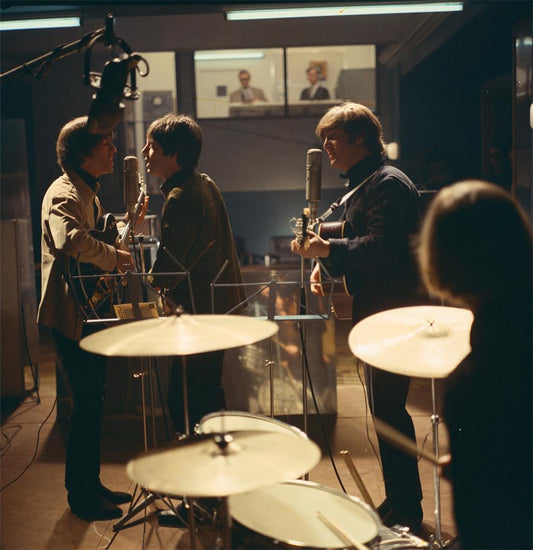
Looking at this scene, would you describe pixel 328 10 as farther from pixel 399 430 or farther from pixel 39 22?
pixel 399 430

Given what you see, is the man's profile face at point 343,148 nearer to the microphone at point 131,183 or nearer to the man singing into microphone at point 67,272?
the microphone at point 131,183

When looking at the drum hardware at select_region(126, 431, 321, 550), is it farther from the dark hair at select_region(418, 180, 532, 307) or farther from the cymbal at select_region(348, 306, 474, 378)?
the dark hair at select_region(418, 180, 532, 307)

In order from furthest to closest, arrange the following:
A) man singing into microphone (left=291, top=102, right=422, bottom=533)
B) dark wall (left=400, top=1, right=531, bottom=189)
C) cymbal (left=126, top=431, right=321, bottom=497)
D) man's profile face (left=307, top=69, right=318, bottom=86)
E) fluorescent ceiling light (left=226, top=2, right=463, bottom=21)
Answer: man's profile face (left=307, top=69, right=318, bottom=86), dark wall (left=400, top=1, right=531, bottom=189), fluorescent ceiling light (left=226, top=2, right=463, bottom=21), man singing into microphone (left=291, top=102, right=422, bottom=533), cymbal (left=126, top=431, right=321, bottom=497)

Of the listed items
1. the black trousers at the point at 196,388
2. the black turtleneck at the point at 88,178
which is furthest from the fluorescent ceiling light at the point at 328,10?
the black trousers at the point at 196,388

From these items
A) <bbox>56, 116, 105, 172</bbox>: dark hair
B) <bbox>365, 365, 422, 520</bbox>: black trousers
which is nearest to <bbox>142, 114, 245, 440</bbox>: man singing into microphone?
<bbox>56, 116, 105, 172</bbox>: dark hair

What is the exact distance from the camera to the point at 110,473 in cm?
319

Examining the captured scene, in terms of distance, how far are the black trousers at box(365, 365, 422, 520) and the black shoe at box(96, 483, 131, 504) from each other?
3.87ft

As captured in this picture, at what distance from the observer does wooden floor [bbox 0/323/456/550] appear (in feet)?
8.48

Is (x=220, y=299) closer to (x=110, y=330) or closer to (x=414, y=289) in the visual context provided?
(x=414, y=289)

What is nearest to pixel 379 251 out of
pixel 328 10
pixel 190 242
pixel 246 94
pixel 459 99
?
pixel 190 242

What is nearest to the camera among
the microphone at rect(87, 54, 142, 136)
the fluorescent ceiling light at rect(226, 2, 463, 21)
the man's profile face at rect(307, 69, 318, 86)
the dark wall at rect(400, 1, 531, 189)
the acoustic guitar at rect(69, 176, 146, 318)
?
the microphone at rect(87, 54, 142, 136)

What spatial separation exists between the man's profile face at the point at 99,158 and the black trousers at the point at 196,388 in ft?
2.81

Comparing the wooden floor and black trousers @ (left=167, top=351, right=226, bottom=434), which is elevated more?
black trousers @ (left=167, top=351, right=226, bottom=434)

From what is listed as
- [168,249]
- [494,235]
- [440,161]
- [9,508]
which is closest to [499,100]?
[440,161]
